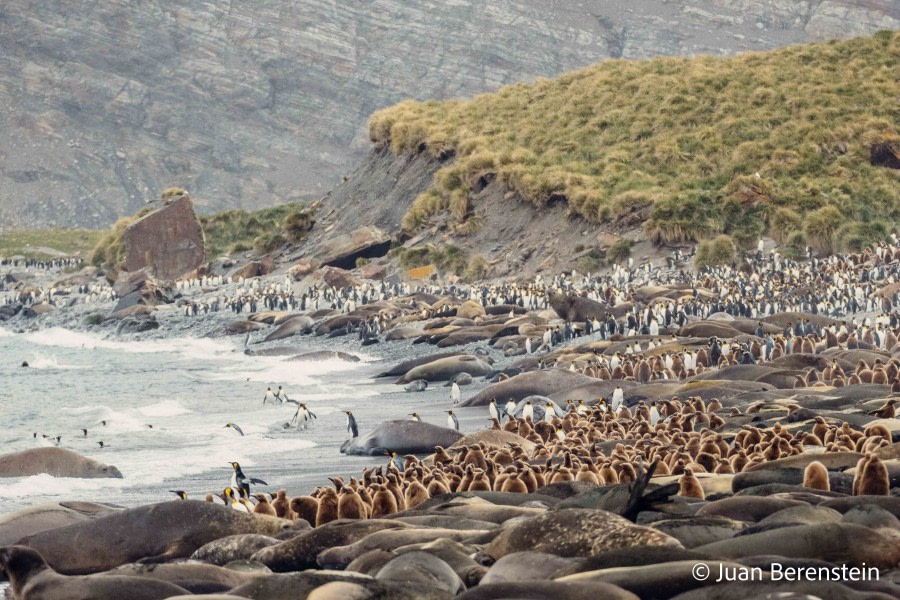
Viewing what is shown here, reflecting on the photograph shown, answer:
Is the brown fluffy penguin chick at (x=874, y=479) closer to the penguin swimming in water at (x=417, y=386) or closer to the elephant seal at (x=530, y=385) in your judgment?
the elephant seal at (x=530, y=385)

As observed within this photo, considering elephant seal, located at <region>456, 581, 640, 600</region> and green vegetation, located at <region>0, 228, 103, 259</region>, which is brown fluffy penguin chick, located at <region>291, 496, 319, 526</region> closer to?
elephant seal, located at <region>456, 581, 640, 600</region>

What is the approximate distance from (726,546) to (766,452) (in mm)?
3982

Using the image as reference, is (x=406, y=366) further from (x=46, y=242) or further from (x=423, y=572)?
(x=46, y=242)

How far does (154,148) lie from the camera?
13625cm

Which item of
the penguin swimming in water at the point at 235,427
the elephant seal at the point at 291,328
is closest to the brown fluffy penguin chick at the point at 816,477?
the penguin swimming in water at the point at 235,427

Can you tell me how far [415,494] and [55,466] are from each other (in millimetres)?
5692

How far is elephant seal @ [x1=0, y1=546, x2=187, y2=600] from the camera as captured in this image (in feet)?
19.7

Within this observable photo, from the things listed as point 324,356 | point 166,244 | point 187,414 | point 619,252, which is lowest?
point 187,414

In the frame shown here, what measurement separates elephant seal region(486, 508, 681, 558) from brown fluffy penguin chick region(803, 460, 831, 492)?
2.18 m

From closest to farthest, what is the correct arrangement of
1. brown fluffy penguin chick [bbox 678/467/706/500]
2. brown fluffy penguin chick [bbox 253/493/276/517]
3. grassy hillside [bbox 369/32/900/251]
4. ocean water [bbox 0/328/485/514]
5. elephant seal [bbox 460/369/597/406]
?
brown fluffy penguin chick [bbox 678/467/706/500], brown fluffy penguin chick [bbox 253/493/276/517], ocean water [bbox 0/328/485/514], elephant seal [bbox 460/369/597/406], grassy hillside [bbox 369/32/900/251]

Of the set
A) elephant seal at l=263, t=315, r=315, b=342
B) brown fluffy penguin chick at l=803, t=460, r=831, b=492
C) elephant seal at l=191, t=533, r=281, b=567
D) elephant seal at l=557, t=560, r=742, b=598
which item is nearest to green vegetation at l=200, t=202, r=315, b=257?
elephant seal at l=263, t=315, r=315, b=342

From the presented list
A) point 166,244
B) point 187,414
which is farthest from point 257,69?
point 187,414

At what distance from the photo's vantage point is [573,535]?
6.32 metres

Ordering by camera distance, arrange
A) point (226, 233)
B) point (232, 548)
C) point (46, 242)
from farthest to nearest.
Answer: point (46, 242), point (226, 233), point (232, 548)
